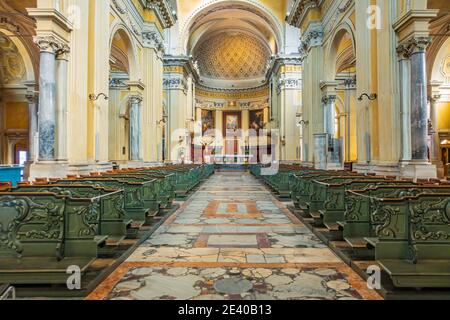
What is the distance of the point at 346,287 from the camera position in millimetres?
3641

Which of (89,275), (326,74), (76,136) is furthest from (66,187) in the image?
(326,74)

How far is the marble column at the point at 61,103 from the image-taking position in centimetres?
896

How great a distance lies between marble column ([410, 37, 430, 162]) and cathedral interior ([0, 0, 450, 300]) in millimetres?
32

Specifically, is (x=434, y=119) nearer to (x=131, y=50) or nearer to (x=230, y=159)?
(x=131, y=50)

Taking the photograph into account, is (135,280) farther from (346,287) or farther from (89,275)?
(346,287)

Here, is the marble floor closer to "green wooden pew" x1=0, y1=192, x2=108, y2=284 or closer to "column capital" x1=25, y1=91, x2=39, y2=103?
"green wooden pew" x1=0, y1=192, x2=108, y2=284

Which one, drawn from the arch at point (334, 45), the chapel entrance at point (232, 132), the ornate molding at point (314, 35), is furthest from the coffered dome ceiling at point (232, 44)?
the arch at point (334, 45)

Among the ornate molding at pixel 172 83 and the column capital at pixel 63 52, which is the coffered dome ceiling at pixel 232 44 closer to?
the ornate molding at pixel 172 83

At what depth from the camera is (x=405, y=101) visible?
29.3 ft

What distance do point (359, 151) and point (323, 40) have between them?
721 centimetres

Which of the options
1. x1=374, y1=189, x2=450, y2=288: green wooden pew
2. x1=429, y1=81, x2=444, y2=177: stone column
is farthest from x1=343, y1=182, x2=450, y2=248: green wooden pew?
x1=429, y1=81, x2=444, y2=177: stone column

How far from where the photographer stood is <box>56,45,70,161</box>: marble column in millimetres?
8961

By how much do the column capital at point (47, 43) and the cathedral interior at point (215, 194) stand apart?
0.03 metres

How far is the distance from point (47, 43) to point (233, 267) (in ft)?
24.5
